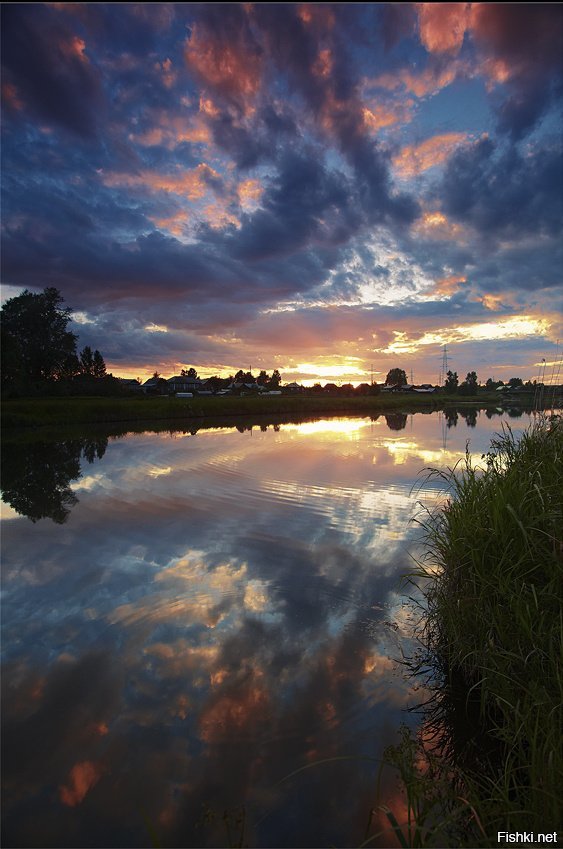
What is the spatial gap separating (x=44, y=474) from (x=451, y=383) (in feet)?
553

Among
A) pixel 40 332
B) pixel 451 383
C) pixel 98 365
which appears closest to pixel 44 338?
pixel 40 332

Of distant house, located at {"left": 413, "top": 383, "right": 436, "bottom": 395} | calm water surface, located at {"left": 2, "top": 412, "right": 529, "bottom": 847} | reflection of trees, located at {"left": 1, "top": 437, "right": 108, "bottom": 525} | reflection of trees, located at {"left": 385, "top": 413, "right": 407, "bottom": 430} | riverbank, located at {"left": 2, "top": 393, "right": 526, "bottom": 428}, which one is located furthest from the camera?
distant house, located at {"left": 413, "top": 383, "right": 436, "bottom": 395}

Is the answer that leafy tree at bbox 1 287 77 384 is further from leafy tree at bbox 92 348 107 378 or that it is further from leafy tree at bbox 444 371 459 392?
leafy tree at bbox 444 371 459 392

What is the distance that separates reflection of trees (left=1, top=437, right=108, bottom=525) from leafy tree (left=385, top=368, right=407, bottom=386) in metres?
169

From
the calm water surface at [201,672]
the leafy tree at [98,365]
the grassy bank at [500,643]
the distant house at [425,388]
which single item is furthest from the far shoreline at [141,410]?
the distant house at [425,388]

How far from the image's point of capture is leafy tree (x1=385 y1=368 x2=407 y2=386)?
188 metres

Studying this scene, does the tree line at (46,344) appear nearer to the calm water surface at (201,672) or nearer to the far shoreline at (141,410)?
the far shoreline at (141,410)

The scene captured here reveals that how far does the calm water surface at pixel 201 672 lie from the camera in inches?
151

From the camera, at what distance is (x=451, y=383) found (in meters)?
169

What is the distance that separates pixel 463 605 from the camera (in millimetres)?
5359

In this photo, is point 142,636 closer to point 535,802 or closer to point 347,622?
point 347,622

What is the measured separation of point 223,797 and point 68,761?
168cm

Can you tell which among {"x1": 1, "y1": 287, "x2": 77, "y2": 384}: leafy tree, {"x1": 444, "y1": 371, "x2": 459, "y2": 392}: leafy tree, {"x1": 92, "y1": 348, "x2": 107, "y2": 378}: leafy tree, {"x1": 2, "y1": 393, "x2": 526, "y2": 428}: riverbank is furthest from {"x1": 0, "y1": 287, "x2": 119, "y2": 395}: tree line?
{"x1": 444, "y1": 371, "x2": 459, "y2": 392}: leafy tree

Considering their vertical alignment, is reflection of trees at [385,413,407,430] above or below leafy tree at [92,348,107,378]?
below
